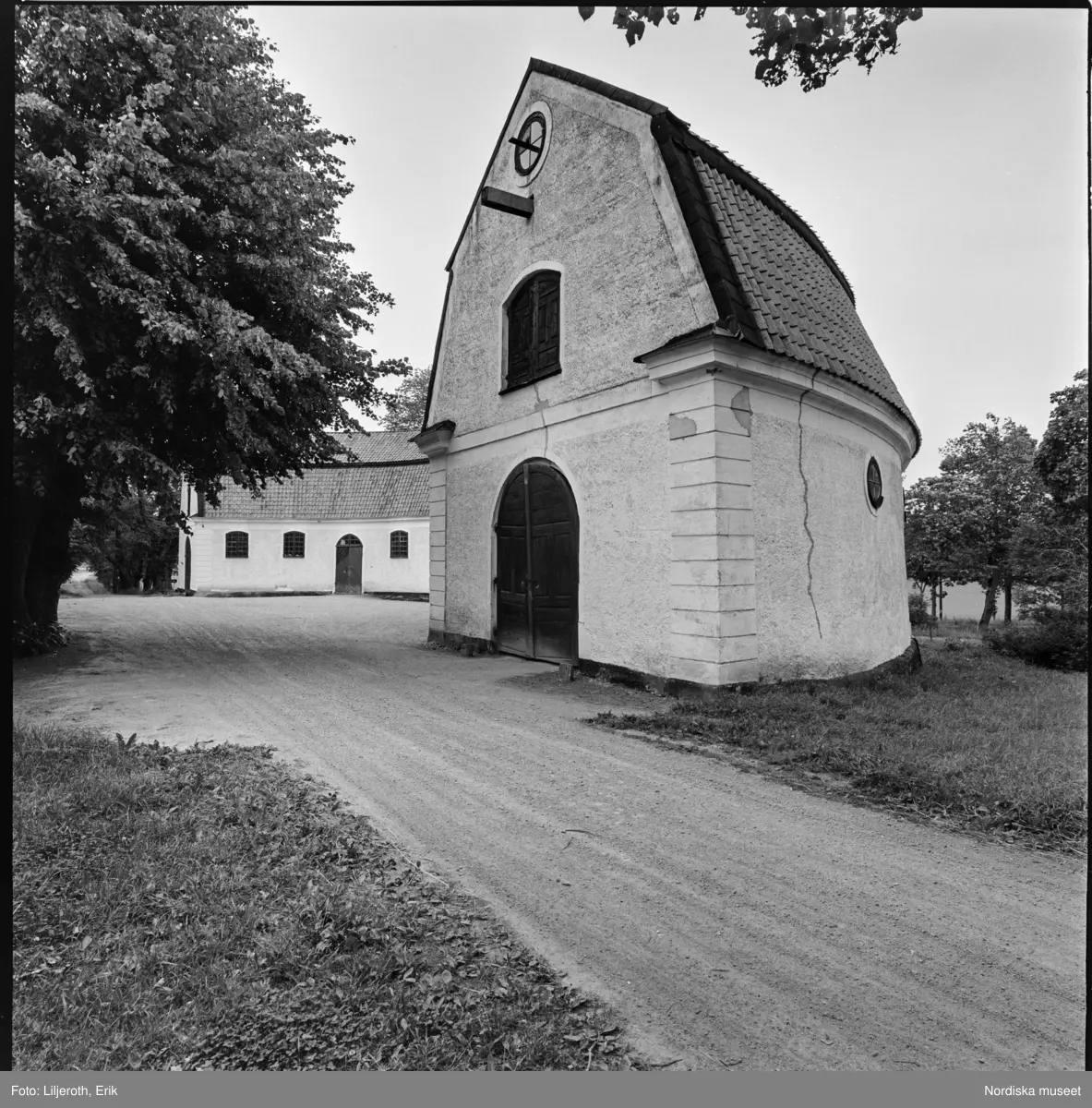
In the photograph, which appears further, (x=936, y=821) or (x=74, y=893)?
(x=936, y=821)

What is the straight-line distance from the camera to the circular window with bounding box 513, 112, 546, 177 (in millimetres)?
7246

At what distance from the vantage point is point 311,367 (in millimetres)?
5266

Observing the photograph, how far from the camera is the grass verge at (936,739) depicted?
10.7 ft

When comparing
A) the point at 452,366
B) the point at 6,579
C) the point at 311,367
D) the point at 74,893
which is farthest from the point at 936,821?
the point at 452,366

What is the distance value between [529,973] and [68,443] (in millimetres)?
5703

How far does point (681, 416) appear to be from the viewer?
5996 mm

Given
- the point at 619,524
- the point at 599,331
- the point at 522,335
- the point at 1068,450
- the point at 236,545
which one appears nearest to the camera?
the point at 1068,450

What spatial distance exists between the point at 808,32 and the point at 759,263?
149 inches

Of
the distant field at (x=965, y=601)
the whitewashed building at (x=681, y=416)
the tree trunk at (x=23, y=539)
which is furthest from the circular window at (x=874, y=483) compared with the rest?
the tree trunk at (x=23, y=539)

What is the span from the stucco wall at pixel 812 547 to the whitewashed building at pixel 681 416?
2 cm

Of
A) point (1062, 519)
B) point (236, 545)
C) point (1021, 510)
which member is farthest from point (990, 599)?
point (236, 545)

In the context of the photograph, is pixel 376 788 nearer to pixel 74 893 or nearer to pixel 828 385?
pixel 74 893

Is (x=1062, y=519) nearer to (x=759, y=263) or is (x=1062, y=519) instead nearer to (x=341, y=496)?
(x=759, y=263)

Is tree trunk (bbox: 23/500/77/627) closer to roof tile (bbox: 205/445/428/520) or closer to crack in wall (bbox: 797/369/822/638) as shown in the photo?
crack in wall (bbox: 797/369/822/638)
